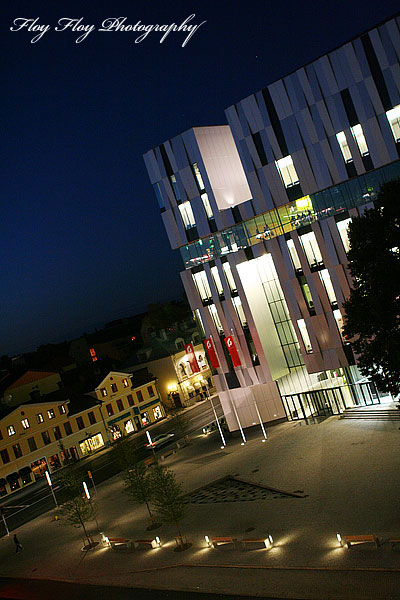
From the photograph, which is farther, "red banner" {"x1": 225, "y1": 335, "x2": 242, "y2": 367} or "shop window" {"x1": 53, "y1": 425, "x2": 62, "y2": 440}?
"shop window" {"x1": 53, "y1": 425, "x2": 62, "y2": 440}

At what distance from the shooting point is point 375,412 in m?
36.2

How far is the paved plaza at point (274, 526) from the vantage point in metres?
19.0

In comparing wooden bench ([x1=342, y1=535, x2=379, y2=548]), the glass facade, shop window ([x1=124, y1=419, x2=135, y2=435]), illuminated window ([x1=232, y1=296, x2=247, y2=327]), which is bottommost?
shop window ([x1=124, y1=419, x2=135, y2=435])

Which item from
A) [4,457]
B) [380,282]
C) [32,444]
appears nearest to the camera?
[380,282]

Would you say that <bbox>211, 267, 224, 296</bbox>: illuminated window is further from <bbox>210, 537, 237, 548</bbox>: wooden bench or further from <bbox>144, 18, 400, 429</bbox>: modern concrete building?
<bbox>210, 537, 237, 548</bbox>: wooden bench

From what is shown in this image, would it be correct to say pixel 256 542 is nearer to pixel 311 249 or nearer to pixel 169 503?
pixel 169 503

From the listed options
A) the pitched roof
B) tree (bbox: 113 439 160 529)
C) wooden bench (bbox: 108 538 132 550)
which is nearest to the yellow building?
the pitched roof

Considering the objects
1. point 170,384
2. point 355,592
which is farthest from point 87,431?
point 355,592

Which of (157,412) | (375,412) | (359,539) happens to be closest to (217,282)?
(375,412)

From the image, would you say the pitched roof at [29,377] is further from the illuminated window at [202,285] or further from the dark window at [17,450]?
the illuminated window at [202,285]

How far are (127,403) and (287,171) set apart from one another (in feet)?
121

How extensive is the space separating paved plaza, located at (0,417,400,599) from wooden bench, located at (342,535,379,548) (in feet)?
0.82

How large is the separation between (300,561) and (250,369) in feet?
81.5

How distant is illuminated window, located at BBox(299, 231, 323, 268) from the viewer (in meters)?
39.8
